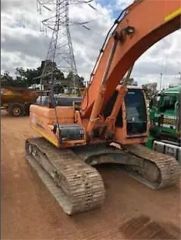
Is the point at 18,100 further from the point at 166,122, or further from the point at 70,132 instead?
the point at 70,132

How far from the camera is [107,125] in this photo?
6.14 meters

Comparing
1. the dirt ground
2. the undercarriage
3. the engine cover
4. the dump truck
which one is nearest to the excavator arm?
the engine cover

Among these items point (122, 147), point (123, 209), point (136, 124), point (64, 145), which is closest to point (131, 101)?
point (136, 124)

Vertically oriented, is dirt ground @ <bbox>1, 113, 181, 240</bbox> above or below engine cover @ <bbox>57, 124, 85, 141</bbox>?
below

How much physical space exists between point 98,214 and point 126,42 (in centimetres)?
267

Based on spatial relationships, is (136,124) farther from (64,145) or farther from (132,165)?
(64,145)

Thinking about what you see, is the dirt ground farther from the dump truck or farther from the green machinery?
the dump truck

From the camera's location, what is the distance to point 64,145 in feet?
18.7

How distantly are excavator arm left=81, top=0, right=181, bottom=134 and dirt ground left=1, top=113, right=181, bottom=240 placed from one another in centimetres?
139

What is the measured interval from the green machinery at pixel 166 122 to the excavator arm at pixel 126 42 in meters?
3.01

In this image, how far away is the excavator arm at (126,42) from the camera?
427 centimetres

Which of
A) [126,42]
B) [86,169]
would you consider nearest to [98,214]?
[86,169]

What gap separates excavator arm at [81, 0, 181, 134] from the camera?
168 inches

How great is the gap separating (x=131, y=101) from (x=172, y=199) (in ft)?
6.48
